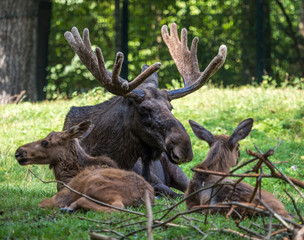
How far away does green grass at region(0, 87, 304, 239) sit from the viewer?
4.68 meters

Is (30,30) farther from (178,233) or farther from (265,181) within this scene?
(178,233)

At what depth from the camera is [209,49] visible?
18.0m

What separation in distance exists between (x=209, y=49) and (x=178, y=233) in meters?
14.0

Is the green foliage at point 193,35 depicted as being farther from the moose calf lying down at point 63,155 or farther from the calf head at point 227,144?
the calf head at point 227,144

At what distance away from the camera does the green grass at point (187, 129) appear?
184 inches

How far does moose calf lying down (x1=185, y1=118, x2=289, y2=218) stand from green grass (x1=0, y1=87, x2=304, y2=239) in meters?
0.28

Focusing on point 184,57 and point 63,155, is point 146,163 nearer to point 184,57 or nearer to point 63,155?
point 63,155

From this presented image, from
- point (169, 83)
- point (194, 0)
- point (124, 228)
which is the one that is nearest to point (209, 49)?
point (169, 83)

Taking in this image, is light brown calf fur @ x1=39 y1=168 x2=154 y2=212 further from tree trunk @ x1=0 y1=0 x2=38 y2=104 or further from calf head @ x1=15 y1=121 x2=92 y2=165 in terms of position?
tree trunk @ x1=0 y1=0 x2=38 y2=104

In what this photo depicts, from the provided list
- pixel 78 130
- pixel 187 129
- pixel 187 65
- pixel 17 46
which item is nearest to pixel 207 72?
pixel 187 65

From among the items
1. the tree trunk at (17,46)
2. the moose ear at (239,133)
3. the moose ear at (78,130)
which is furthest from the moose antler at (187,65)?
the tree trunk at (17,46)

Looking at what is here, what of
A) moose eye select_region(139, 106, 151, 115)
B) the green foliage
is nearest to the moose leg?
moose eye select_region(139, 106, 151, 115)

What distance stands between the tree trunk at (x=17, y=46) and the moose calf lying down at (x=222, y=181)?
10.5 m

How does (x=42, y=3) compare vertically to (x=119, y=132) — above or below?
above
